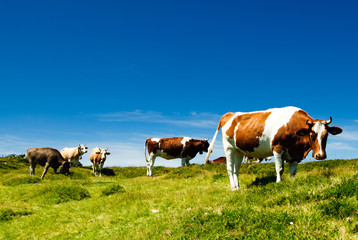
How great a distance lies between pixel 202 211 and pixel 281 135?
4.16 meters

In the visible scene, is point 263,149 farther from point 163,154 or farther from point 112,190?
point 163,154

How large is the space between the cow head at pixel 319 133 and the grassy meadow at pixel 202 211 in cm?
77

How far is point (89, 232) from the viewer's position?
9641 mm

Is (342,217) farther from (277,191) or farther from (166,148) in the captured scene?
(166,148)

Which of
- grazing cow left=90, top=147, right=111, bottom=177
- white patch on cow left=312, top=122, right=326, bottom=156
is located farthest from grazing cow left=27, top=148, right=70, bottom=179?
white patch on cow left=312, top=122, right=326, bottom=156

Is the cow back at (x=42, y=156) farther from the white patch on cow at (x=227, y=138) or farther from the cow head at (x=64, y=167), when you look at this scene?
the white patch on cow at (x=227, y=138)

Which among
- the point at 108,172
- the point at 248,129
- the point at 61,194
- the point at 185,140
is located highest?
the point at 185,140

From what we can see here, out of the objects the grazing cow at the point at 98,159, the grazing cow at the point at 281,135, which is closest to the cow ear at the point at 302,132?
the grazing cow at the point at 281,135

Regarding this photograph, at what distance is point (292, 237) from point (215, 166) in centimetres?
1687

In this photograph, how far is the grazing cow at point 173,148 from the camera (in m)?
28.1

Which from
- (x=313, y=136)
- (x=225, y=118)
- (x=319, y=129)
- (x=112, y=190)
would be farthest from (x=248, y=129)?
(x=112, y=190)

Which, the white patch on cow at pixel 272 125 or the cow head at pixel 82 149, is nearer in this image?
the white patch on cow at pixel 272 125

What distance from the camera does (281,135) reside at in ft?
32.5

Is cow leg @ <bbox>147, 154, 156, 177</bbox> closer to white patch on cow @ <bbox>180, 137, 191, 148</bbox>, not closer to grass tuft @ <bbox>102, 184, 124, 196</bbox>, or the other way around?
white patch on cow @ <bbox>180, 137, 191, 148</bbox>
